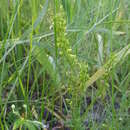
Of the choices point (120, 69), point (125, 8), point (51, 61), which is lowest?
point (120, 69)

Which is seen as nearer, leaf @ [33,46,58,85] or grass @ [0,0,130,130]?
grass @ [0,0,130,130]

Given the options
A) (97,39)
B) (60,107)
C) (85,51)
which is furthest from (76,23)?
(60,107)

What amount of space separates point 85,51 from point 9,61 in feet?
1.25

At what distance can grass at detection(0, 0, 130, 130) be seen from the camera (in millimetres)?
940

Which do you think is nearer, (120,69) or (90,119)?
(90,119)

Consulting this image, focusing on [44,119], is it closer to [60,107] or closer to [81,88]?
[60,107]

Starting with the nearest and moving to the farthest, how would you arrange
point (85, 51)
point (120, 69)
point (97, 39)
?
point (85, 51) → point (97, 39) → point (120, 69)

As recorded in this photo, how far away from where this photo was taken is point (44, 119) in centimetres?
126

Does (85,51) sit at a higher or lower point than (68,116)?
higher

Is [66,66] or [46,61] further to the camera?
[46,61]

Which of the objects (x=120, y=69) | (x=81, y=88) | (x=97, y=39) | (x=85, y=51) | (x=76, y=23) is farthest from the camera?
(x=120, y=69)

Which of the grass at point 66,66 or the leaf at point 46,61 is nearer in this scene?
the grass at point 66,66

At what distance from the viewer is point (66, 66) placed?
3.42 feet

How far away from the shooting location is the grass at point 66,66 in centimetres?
94
